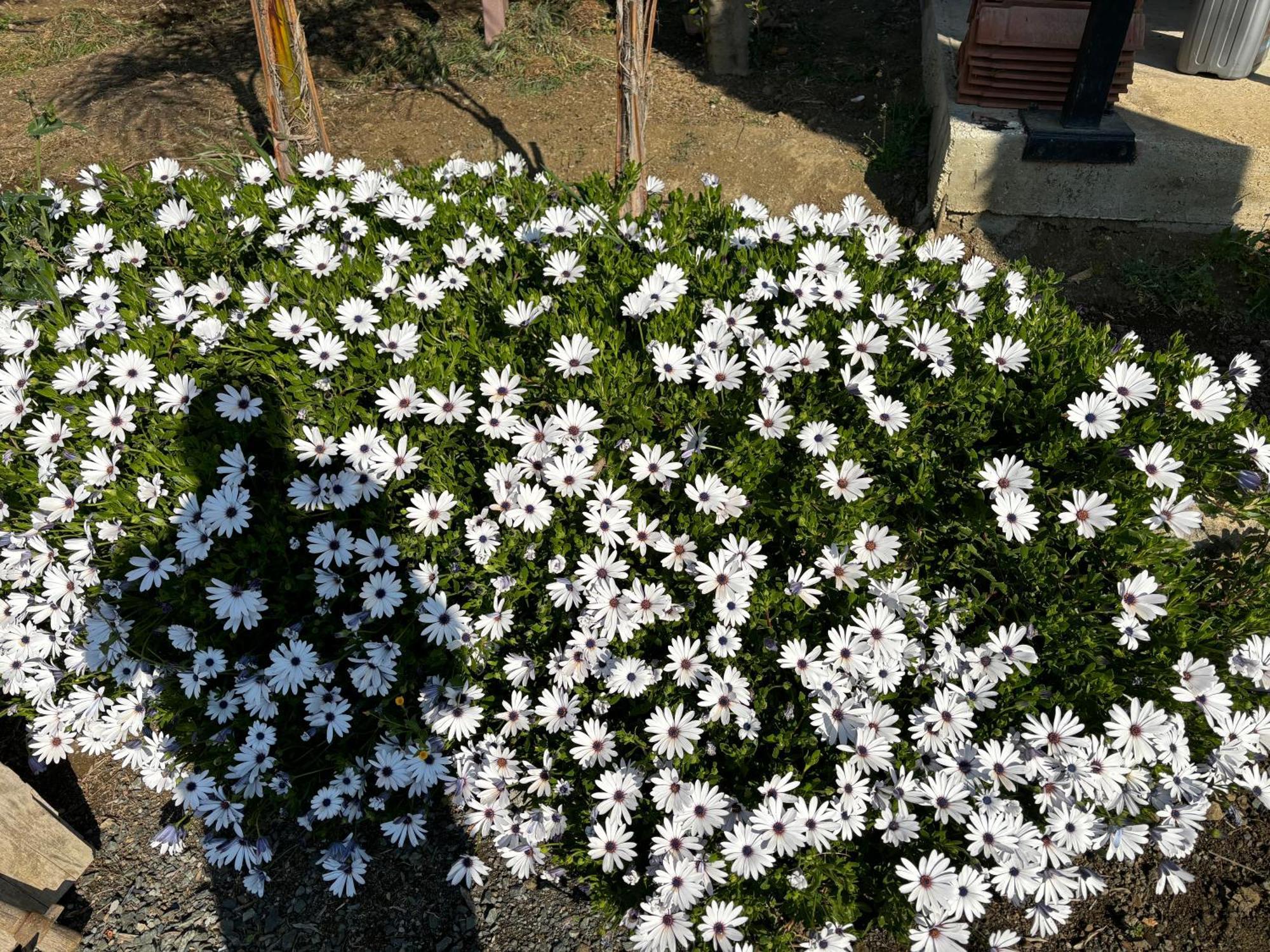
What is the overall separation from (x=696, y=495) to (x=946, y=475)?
0.68 meters

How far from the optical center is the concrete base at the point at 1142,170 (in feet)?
14.8

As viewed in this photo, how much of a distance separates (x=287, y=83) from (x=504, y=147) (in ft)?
5.61

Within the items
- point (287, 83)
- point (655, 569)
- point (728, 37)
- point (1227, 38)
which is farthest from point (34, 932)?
point (1227, 38)

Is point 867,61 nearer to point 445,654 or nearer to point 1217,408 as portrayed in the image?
point 1217,408

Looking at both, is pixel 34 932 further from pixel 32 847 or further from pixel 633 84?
pixel 633 84

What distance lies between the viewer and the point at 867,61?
6055mm

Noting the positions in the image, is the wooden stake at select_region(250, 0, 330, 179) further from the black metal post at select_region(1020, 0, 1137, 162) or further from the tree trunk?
the black metal post at select_region(1020, 0, 1137, 162)

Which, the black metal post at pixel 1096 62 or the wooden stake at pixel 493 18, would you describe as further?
the wooden stake at pixel 493 18

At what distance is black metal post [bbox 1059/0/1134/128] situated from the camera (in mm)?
4215

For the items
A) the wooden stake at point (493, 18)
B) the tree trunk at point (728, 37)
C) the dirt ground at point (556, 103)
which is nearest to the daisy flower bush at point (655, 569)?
the dirt ground at point (556, 103)

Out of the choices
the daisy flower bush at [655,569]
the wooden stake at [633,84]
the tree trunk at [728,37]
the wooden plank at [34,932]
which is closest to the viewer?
the daisy flower bush at [655,569]

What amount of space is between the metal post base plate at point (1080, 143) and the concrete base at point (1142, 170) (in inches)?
1.5

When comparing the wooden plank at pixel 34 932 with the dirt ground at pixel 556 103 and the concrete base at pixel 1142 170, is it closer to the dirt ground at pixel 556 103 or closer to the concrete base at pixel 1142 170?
the dirt ground at pixel 556 103

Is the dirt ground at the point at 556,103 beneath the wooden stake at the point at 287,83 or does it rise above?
beneath
